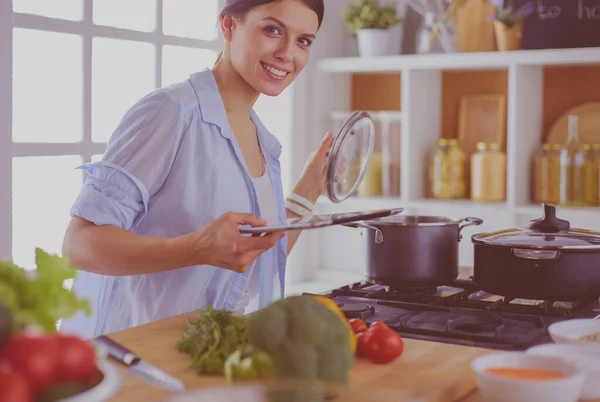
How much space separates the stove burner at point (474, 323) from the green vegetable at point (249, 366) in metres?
0.50

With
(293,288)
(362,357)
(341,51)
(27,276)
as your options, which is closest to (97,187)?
(362,357)

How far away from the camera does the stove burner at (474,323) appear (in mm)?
1534

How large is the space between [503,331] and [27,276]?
0.89m

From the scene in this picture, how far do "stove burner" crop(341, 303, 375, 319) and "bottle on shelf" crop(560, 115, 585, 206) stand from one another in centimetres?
201

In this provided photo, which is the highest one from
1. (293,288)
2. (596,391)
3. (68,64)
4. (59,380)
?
(68,64)

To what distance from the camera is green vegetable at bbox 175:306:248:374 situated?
4.11 ft

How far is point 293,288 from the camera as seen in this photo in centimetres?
395

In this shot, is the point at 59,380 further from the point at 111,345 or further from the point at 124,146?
the point at 124,146

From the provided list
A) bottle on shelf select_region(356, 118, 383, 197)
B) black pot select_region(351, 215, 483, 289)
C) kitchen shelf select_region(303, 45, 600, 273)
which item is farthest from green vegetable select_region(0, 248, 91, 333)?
bottle on shelf select_region(356, 118, 383, 197)

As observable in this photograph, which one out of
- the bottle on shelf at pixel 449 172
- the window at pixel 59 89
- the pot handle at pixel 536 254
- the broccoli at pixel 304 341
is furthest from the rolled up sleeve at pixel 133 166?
A: the bottle on shelf at pixel 449 172

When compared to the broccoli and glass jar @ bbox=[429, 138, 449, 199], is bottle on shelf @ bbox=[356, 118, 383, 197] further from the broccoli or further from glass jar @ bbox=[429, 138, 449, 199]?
the broccoli

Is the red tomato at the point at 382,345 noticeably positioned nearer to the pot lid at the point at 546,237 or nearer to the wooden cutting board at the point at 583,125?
the pot lid at the point at 546,237

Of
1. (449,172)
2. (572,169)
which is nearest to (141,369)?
(572,169)

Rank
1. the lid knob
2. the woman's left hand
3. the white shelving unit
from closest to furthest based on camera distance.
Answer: the lid knob, the woman's left hand, the white shelving unit
